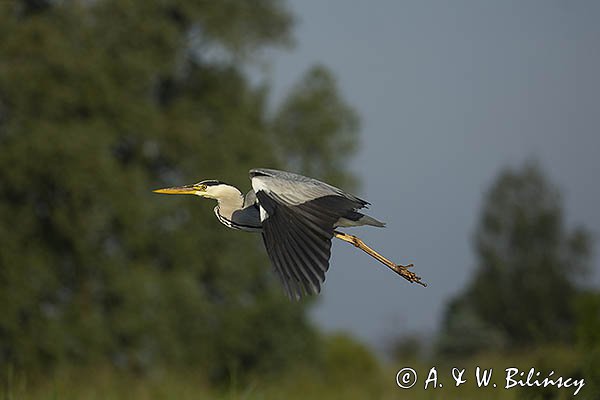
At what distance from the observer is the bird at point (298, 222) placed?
4242 millimetres

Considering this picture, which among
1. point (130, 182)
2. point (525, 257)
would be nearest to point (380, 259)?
point (130, 182)

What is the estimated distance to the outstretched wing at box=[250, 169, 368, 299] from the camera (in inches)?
167

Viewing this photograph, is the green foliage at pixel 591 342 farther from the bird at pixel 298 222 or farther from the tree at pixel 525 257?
the tree at pixel 525 257

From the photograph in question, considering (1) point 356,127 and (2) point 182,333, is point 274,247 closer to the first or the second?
(2) point 182,333

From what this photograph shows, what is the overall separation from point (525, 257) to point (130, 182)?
2027 cm

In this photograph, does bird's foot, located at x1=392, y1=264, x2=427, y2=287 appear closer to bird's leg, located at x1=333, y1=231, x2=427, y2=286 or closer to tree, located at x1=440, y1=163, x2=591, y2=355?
bird's leg, located at x1=333, y1=231, x2=427, y2=286

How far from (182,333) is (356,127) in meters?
7.04

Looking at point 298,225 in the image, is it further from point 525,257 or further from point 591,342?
point 525,257

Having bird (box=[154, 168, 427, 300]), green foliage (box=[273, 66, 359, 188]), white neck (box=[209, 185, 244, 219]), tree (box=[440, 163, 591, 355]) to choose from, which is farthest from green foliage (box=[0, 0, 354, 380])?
tree (box=[440, 163, 591, 355])

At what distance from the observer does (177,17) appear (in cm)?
1973

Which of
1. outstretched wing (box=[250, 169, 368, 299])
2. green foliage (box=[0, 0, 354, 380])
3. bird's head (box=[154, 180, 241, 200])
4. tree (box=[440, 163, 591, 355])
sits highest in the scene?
tree (box=[440, 163, 591, 355])

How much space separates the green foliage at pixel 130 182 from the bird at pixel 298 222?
13122 millimetres

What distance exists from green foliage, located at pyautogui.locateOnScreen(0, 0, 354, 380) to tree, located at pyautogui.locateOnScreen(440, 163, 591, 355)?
51.3 ft

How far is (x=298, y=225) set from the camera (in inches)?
170
